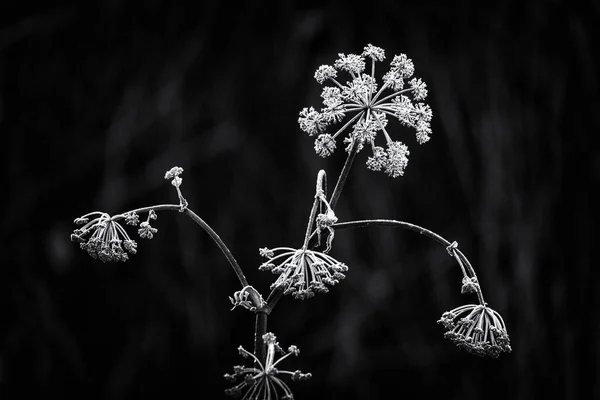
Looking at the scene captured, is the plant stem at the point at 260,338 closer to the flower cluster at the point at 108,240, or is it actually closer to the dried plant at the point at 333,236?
the dried plant at the point at 333,236

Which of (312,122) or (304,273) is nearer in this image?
(304,273)

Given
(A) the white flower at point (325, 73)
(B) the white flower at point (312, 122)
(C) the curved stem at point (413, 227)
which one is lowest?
(C) the curved stem at point (413, 227)

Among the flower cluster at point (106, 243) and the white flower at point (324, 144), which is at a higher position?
the white flower at point (324, 144)

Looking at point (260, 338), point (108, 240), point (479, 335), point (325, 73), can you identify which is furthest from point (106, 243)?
point (479, 335)

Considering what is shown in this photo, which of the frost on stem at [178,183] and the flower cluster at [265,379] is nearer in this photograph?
the flower cluster at [265,379]

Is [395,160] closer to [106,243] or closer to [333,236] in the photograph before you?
[333,236]

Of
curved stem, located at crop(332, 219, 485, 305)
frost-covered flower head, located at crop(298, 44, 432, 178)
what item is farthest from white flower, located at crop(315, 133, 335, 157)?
curved stem, located at crop(332, 219, 485, 305)

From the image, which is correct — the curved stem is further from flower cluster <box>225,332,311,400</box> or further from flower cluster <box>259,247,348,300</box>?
flower cluster <box>225,332,311,400</box>

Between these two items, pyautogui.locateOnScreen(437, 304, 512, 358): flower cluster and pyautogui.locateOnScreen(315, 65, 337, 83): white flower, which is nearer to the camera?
pyautogui.locateOnScreen(437, 304, 512, 358): flower cluster

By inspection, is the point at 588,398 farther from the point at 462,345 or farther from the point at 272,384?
the point at 272,384

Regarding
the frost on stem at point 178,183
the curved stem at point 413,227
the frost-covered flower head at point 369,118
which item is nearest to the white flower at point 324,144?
the frost-covered flower head at point 369,118

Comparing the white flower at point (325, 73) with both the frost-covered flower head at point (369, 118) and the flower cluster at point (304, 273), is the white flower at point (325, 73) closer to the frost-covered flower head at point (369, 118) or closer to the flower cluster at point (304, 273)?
the frost-covered flower head at point (369, 118)
